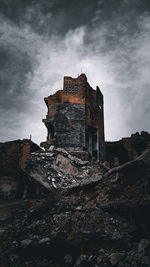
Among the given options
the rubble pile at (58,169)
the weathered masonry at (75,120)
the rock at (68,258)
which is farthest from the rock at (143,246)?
the weathered masonry at (75,120)

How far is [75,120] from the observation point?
39.5 ft

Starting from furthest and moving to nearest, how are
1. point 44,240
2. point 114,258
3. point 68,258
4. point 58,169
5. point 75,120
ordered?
point 75,120 < point 58,169 < point 44,240 < point 68,258 < point 114,258

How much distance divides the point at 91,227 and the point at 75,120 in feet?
31.5

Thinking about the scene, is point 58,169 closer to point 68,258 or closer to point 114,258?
point 68,258

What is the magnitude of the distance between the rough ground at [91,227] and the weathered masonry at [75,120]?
24.4 ft

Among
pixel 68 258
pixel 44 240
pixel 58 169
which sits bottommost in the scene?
pixel 68 258

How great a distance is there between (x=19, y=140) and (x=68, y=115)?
4.20m

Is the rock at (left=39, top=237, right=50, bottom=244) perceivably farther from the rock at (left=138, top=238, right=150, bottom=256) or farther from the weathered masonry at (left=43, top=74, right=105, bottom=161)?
the weathered masonry at (left=43, top=74, right=105, bottom=161)

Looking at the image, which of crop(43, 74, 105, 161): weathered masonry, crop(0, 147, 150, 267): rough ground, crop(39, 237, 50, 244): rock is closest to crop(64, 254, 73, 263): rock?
crop(0, 147, 150, 267): rough ground

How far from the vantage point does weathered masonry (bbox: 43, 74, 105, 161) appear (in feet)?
38.3

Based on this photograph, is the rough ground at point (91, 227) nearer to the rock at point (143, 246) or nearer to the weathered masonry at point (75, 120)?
the rock at point (143, 246)

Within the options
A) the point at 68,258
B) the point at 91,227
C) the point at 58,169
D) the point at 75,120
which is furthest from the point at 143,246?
the point at 75,120

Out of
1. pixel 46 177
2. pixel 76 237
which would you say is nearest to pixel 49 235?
pixel 76 237

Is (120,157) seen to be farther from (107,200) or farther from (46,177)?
(107,200)
